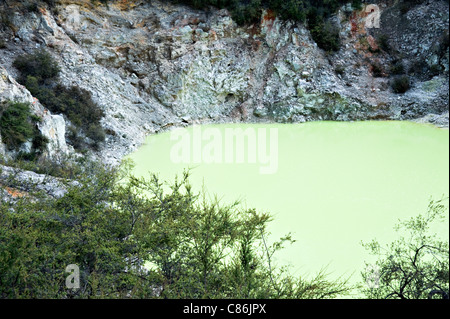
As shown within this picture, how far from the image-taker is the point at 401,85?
21.8m

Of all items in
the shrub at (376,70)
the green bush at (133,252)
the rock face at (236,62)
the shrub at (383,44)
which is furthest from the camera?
the shrub at (383,44)

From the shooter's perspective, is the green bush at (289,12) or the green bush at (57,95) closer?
the green bush at (57,95)

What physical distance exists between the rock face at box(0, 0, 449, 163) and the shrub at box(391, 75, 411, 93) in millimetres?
265

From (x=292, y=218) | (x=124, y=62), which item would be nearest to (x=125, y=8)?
Answer: (x=124, y=62)

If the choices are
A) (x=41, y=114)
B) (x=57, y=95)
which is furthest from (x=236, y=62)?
(x=41, y=114)

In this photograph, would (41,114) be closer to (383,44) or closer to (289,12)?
(289,12)

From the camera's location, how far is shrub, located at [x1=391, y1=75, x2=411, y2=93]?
21.7 metres

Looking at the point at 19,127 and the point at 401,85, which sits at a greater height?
the point at 401,85

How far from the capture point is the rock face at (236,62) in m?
20.4

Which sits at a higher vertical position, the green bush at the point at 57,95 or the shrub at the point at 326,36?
the shrub at the point at 326,36

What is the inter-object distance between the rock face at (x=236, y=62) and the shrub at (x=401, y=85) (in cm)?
27

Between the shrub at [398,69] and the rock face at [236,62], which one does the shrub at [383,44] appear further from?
the shrub at [398,69]

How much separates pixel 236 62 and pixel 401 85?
363 inches

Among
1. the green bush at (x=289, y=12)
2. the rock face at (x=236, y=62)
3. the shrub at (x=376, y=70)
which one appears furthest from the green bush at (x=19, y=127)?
the shrub at (x=376, y=70)
